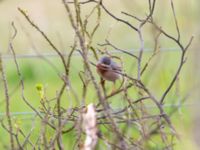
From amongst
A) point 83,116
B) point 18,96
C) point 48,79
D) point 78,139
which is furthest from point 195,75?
point 48,79

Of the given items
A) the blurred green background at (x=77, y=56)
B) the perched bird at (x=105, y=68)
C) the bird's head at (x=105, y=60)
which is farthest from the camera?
the bird's head at (x=105, y=60)

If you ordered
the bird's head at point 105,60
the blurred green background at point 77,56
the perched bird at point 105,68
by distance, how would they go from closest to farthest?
1. the blurred green background at point 77,56
2. the perched bird at point 105,68
3. the bird's head at point 105,60

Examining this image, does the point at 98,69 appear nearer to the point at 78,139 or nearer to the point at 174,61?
the point at 78,139

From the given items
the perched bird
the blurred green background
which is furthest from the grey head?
the blurred green background

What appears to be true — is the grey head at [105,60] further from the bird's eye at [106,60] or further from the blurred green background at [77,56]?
the blurred green background at [77,56]

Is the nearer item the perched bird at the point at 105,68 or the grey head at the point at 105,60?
the perched bird at the point at 105,68

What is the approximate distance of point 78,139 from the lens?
2.33 meters

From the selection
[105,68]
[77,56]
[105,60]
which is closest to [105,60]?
[105,60]

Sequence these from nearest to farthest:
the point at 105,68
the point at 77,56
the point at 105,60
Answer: the point at 105,68 → the point at 105,60 → the point at 77,56

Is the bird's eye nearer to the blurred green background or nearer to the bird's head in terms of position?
the bird's head

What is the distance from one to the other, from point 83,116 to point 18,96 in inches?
169

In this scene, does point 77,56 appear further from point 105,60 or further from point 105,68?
point 105,68

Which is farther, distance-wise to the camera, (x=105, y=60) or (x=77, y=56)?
(x=77, y=56)

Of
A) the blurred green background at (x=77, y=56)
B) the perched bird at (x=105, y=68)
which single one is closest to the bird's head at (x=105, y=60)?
the perched bird at (x=105, y=68)
